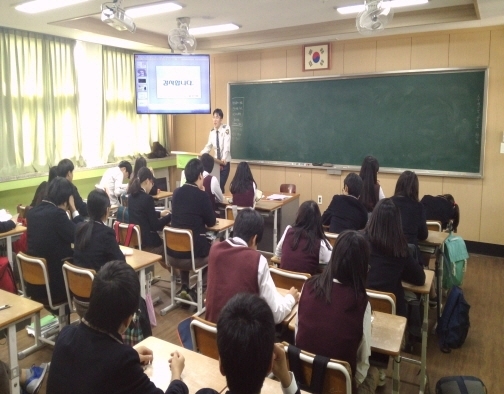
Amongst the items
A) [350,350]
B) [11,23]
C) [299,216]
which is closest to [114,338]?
[350,350]

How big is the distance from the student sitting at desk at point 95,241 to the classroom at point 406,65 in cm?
113

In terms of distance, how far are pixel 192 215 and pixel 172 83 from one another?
8.85 ft

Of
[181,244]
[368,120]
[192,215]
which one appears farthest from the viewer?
[368,120]

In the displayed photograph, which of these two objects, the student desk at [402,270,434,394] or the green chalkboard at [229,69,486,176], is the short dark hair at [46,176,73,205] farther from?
the green chalkboard at [229,69,486,176]

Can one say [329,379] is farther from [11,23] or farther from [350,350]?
[11,23]

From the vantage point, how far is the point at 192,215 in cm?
398

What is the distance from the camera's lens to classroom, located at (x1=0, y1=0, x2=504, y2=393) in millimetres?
5031

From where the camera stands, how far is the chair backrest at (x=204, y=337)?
2023 mm

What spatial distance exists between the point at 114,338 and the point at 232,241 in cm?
104

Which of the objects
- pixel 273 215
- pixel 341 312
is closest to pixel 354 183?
pixel 273 215

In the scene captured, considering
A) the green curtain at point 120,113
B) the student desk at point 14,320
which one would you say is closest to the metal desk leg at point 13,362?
the student desk at point 14,320

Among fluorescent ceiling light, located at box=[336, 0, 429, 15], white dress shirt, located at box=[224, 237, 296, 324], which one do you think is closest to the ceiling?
fluorescent ceiling light, located at box=[336, 0, 429, 15]

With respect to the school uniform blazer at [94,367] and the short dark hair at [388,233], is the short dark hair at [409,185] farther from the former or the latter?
the school uniform blazer at [94,367]

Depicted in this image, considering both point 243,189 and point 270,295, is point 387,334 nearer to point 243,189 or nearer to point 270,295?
point 270,295
